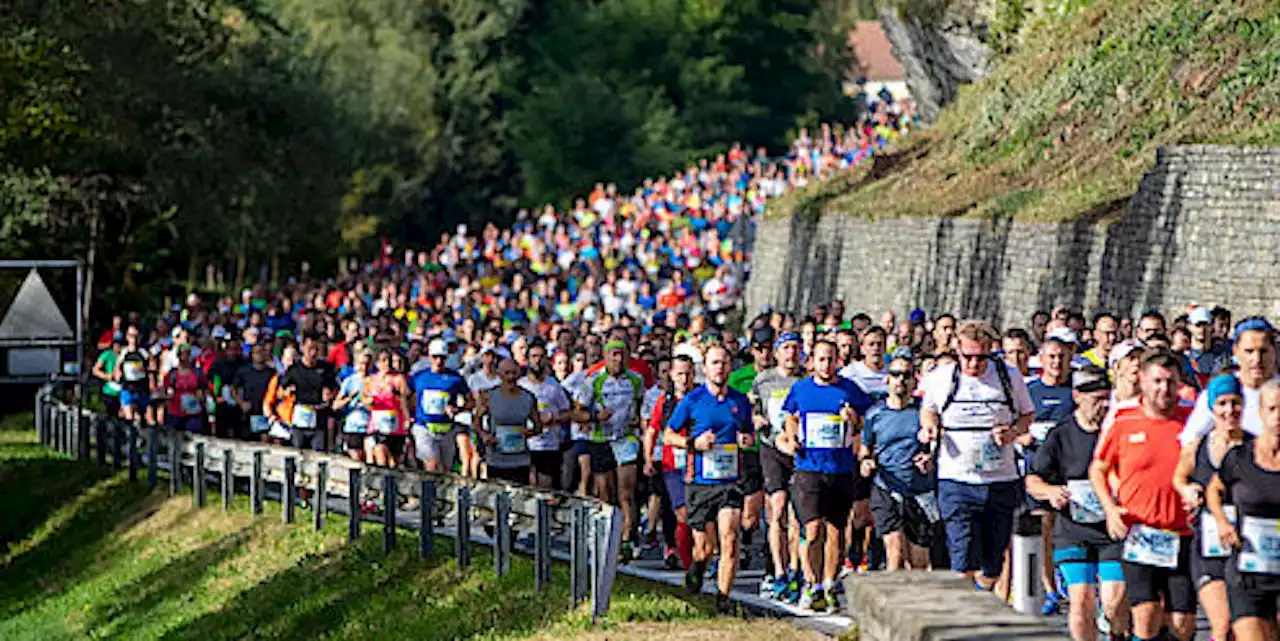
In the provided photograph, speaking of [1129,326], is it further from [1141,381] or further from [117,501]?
[117,501]

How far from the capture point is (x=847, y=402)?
54.7 ft

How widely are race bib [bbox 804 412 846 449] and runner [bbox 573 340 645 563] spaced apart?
162 inches

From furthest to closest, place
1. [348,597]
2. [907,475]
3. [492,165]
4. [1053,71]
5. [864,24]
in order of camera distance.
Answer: [864,24] < [492,165] < [1053,71] < [348,597] < [907,475]

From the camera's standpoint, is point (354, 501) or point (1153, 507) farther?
point (354, 501)

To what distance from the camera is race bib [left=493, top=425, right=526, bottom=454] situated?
2144 cm

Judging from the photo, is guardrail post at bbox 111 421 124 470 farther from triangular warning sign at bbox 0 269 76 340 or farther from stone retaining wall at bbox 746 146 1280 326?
stone retaining wall at bbox 746 146 1280 326

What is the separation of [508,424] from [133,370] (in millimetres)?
14303

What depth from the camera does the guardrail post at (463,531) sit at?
838 inches

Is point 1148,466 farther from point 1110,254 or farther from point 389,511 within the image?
point 1110,254

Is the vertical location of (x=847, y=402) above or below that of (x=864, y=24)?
below

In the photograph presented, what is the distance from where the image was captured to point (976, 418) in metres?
15.1

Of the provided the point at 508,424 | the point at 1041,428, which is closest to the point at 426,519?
the point at 508,424

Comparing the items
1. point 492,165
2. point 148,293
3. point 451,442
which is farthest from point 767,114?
point 451,442

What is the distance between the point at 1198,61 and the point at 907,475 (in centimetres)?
2178
